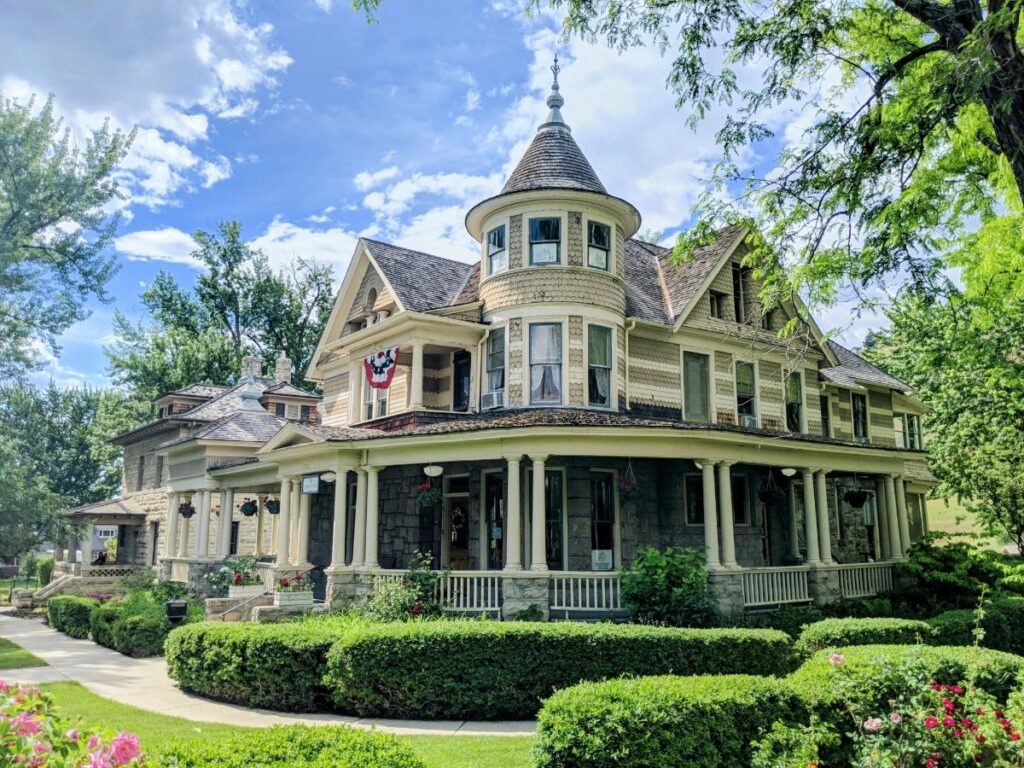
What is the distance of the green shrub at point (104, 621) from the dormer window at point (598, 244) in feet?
47.3

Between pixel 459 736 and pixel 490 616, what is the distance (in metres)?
5.94

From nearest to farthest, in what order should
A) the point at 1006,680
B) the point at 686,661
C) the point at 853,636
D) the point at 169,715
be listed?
the point at 1006,680 → the point at 169,715 → the point at 686,661 → the point at 853,636

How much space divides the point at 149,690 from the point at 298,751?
28.0 ft

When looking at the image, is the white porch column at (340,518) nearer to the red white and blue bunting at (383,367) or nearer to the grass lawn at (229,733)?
the red white and blue bunting at (383,367)

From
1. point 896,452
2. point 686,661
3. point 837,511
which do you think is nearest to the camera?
point 686,661

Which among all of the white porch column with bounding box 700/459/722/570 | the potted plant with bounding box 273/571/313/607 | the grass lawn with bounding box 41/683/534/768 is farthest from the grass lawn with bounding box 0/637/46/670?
the white porch column with bounding box 700/459/722/570

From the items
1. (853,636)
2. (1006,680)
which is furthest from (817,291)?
(1006,680)

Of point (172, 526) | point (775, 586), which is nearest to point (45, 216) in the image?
point (172, 526)

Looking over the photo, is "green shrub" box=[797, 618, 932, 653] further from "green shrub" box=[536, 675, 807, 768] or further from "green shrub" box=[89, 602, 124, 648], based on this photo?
"green shrub" box=[89, 602, 124, 648]

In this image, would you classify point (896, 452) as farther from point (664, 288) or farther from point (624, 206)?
point (624, 206)

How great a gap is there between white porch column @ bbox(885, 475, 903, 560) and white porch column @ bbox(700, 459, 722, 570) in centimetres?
794

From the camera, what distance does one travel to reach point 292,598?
16.3 metres

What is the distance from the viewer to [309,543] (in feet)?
75.5

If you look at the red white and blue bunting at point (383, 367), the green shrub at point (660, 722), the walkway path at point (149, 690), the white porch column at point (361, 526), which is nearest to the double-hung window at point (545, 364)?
the red white and blue bunting at point (383, 367)
